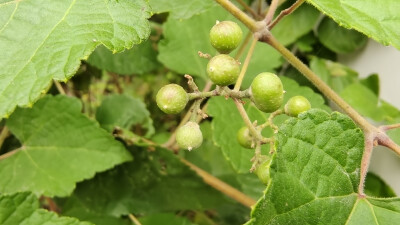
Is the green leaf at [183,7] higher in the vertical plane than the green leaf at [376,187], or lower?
higher

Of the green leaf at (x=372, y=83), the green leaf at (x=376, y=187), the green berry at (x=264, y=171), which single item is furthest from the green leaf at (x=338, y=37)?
the green berry at (x=264, y=171)

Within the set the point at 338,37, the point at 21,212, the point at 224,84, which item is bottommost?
the point at 21,212

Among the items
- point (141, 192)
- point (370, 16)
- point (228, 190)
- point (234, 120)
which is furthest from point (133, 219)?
point (370, 16)

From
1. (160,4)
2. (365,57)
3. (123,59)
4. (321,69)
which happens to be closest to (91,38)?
(160,4)

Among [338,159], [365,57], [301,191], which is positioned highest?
[365,57]

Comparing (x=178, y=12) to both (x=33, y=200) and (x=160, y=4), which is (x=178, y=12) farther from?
(x=33, y=200)

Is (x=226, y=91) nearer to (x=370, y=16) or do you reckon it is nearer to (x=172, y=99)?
(x=172, y=99)

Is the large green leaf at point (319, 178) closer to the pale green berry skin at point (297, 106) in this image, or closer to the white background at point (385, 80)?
the pale green berry skin at point (297, 106)
